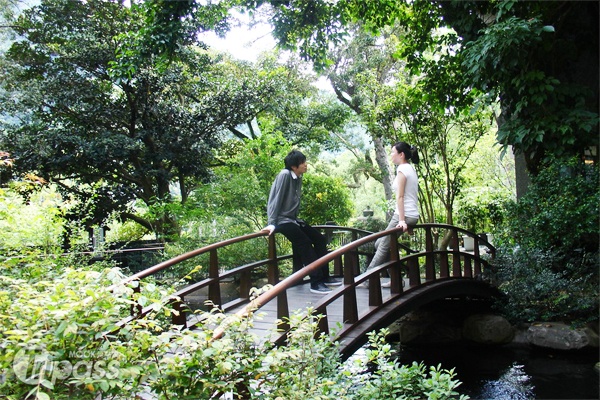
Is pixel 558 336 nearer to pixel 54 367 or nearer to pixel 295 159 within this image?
pixel 295 159

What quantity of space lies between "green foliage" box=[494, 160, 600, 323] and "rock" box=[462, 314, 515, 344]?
21cm

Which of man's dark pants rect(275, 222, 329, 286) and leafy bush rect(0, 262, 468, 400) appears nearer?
leafy bush rect(0, 262, 468, 400)

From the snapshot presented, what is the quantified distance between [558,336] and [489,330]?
105 centimetres

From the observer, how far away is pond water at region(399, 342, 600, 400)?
6.13 meters

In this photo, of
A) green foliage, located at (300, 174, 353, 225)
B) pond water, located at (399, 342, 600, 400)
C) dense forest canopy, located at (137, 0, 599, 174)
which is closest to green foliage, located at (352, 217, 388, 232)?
green foliage, located at (300, 174, 353, 225)

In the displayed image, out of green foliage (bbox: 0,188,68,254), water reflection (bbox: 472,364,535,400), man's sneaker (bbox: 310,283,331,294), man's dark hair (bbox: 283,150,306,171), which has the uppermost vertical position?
man's dark hair (bbox: 283,150,306,171)

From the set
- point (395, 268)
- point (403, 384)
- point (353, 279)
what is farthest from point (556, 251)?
point (403, 384)

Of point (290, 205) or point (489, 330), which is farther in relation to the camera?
point (489, 330)

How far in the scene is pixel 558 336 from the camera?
281 inches

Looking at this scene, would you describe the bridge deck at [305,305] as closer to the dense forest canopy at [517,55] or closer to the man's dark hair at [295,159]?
the man's dark hair at [295,159]

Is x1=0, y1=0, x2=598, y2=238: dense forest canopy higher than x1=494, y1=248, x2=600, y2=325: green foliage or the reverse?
higher

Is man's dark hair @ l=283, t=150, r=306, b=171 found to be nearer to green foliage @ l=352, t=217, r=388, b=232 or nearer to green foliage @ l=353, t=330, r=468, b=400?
green foliage @ l=353, t=330, r=468, b=400

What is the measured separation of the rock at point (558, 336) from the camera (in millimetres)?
6953

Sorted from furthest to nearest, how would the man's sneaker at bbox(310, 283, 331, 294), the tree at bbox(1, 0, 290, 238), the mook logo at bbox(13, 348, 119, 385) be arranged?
the tree at bbox(1, 0, 290, 238) < the man's sneaker at bbox(310, 283, 331, 294) < the mook logo at bbox(13, 348, 119, 385)
